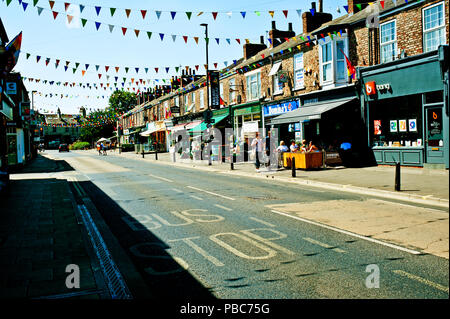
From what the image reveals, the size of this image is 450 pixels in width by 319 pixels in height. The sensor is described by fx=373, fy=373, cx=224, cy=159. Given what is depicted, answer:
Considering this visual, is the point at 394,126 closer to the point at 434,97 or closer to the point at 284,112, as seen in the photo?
the point at 434,97

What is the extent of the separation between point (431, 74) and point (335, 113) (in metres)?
5.29

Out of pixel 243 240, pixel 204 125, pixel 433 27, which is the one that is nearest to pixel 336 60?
pixel 433 27

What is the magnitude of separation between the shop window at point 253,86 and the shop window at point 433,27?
1312 centimetres

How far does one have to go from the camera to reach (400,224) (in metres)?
7.05

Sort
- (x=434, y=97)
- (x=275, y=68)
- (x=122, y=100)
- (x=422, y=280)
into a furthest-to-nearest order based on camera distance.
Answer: (x=122, y=100) → (x=275, y=68) → (x=434, y=97) → (x=422, y=280)

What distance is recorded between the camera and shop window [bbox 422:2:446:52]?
15188mm

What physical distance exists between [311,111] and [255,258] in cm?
1628

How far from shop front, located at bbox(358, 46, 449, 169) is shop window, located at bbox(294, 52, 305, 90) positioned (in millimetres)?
4727

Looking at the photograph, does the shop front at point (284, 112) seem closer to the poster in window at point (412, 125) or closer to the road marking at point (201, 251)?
the poster in window at point (412, 125)

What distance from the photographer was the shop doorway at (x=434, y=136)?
15.7 metres

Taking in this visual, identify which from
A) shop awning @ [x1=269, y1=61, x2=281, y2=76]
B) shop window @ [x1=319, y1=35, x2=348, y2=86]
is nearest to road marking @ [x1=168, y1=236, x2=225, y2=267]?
shop window @ [x1=319, y1=35, x2=348, y2=86]

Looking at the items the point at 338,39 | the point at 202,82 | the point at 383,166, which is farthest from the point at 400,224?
the point at 202,82

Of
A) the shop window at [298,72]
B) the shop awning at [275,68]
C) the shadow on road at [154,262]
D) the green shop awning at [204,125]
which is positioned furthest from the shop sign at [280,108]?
the shadow on road at [154,262]

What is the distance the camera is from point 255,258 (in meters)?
5.30
